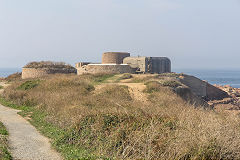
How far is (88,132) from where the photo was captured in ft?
27.7

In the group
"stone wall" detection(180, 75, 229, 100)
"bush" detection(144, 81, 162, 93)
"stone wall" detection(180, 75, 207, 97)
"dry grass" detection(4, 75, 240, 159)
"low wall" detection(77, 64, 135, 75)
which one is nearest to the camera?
"dry grass" detection(4, 75, 240, 159)

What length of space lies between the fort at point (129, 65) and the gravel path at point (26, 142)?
18365 millimetres

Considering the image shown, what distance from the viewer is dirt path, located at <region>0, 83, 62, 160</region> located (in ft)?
24.0

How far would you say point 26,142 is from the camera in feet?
28.1

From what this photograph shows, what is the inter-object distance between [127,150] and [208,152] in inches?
77.4

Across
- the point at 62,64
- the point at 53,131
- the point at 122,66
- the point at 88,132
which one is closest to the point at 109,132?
the point at 88,132

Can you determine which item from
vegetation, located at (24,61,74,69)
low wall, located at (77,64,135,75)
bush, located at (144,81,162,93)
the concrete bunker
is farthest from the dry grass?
the concrete bunker

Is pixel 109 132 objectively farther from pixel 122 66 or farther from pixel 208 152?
pixel 122 66

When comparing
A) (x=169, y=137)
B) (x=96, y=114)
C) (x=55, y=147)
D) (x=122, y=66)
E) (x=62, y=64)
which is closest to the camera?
(x=169, y=137)

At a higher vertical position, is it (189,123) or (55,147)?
(189,123)

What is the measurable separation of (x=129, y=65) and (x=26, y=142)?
78.4 feet

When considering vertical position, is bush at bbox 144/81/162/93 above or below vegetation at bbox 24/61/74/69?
below

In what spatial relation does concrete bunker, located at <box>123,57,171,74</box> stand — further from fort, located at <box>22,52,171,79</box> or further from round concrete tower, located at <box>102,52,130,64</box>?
round concrete tower, located at <box>102,52,130,64</box>

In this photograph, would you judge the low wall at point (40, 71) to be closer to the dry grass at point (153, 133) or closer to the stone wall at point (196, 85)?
the stone wall at point (196, 85)
